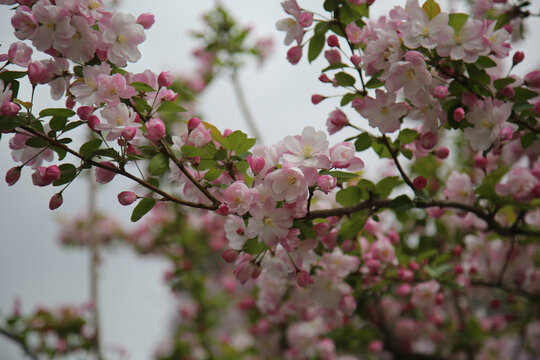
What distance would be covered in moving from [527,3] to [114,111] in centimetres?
119

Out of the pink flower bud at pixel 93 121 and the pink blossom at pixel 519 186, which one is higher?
the pink flower bud at pixel 93 121

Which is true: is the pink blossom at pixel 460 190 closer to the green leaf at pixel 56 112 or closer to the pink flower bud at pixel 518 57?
the pink flower bud at pixel 518 57

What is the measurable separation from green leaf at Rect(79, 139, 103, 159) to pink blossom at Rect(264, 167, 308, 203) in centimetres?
31

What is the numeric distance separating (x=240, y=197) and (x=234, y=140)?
0.14m

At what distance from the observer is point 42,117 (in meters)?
0.79

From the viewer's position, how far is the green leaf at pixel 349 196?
3.07 ft

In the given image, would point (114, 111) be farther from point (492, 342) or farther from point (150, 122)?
point (492, 342)

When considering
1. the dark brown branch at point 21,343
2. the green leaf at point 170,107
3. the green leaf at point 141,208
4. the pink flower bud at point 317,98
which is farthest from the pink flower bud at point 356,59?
the dark brown branch at point 21,343

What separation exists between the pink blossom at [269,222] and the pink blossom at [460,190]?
2.05 ft

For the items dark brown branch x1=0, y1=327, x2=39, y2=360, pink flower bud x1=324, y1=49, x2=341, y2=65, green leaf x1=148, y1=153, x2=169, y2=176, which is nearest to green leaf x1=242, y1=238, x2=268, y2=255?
green leaf x1=148, y1=153, x2=169, y2=176

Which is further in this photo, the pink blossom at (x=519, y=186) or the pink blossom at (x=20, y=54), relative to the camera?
the pink blossom at (x=519, y=186)

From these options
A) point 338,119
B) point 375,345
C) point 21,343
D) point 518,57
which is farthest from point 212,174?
point 21,343

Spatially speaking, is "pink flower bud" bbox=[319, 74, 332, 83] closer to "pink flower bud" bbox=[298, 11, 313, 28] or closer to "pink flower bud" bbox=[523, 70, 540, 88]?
"pink flower bud" bbox=[298, 11, 313, 28]

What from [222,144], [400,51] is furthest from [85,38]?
[400,51]
